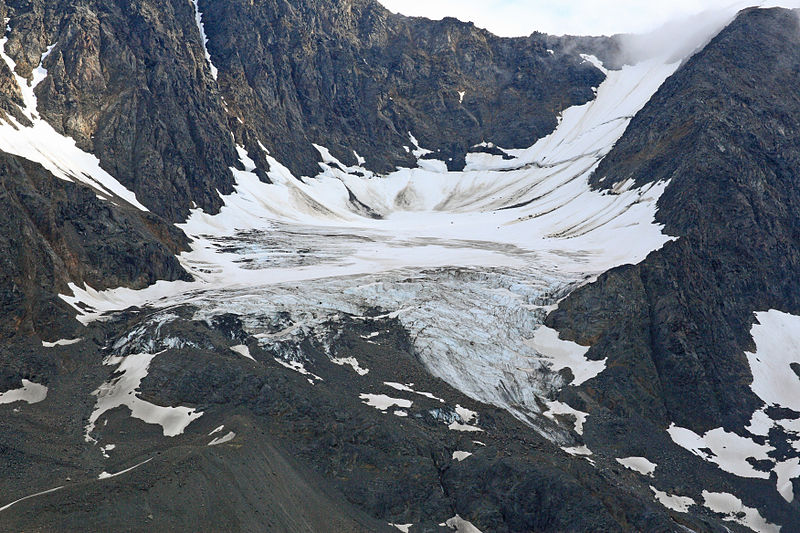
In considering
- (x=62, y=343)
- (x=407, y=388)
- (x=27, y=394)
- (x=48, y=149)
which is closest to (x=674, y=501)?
(x=407, y=388)

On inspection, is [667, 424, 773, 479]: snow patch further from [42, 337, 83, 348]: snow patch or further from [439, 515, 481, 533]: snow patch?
[42, 337, 83, 348]: snow patch

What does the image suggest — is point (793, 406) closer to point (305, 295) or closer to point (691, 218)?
point (691, 218)

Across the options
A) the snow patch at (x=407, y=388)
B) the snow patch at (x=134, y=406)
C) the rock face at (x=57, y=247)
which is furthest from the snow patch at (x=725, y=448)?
the rock face at (x=57, y=247)

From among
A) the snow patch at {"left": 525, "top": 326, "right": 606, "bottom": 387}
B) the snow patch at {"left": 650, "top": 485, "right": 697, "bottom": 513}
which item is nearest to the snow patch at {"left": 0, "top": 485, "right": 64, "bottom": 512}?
the snow patch at {"left": 650, "top": 485, "right": 697, "bottom": 513}

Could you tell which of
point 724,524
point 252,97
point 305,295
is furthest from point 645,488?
point 252,97

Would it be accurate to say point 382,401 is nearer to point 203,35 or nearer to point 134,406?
point 134,406

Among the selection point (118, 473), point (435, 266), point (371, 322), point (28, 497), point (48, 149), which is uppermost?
point (48, 149)

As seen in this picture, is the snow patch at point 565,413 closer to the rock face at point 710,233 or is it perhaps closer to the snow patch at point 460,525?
the rock face at point 710,233
